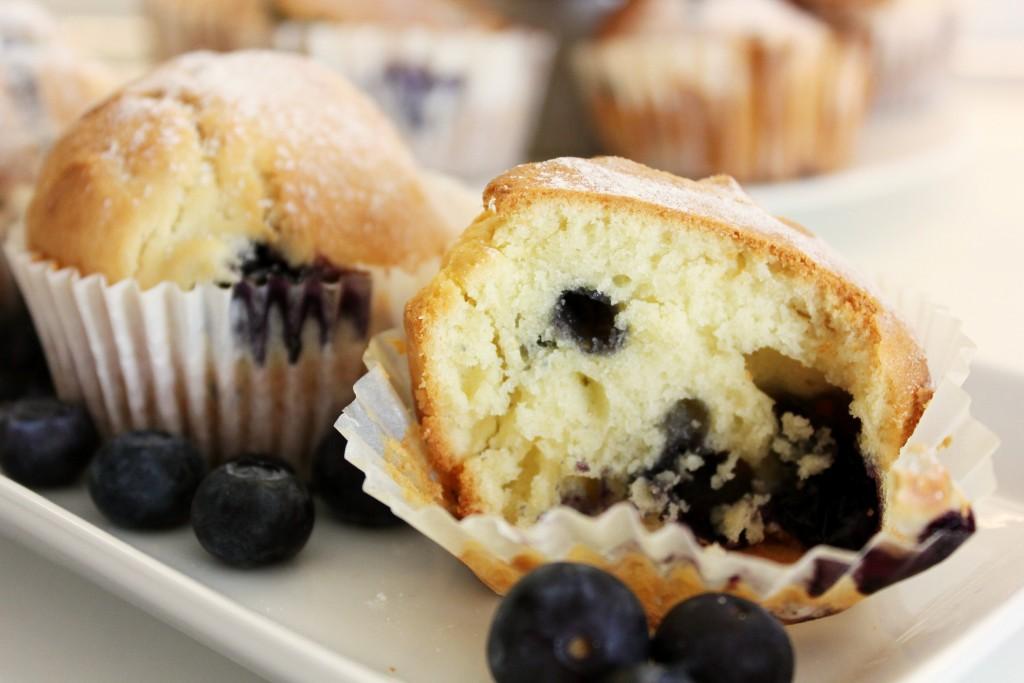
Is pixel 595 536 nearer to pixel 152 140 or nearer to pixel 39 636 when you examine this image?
pixel 39 636

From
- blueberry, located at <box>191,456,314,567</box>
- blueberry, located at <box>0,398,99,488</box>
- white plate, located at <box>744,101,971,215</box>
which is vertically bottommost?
white plate, located at <box>744,101,971,215</box>

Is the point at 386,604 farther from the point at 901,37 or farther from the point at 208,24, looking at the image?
the point at 901,37

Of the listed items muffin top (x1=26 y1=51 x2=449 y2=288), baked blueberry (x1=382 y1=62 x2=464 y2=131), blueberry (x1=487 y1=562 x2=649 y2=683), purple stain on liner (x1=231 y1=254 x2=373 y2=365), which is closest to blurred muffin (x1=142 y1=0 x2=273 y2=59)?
baked blueberry (x1=382 y1=62 x2=464 y2=131)

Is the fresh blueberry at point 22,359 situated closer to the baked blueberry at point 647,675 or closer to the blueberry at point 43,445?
the blueberry at point 43,445

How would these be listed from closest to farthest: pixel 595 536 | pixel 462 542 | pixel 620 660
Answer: pixel 620 660, pixel 595 536, pixel 462 542

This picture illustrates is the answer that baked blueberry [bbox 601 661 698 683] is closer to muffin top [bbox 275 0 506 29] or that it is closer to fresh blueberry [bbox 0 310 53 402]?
fresh blueberry [bbox 0 310 53 402]

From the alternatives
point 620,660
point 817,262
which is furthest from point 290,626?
point 817,262
